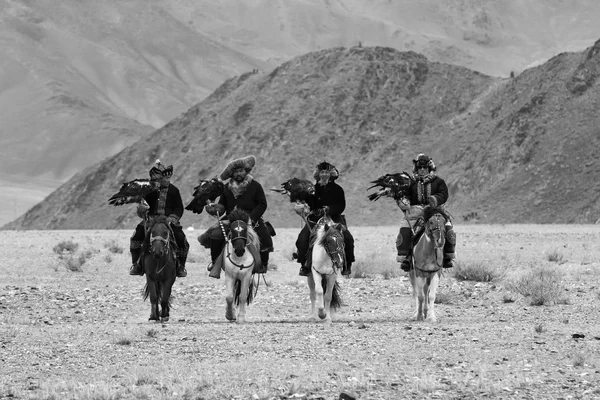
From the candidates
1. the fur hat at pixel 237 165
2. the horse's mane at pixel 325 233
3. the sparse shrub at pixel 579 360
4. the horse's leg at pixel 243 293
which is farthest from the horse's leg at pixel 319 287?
the sparse shrub at pixel 579 360

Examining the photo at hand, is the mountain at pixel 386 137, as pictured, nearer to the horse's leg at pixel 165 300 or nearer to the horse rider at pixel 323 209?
the horse rider at pixel 323 209

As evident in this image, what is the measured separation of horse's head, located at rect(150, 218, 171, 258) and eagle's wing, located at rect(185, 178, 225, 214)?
0.60 metres

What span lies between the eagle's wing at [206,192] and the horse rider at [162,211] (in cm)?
25

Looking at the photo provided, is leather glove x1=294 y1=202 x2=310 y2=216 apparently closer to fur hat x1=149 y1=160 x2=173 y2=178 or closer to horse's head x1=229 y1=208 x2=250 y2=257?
horse's head x1=229 y1=208 x2=250 y2=257

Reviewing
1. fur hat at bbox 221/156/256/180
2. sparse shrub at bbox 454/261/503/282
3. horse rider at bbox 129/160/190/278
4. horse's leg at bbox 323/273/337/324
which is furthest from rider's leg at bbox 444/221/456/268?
sparse shrub at bbox 454/261/503/282

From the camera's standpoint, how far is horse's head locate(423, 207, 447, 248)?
17.2 metres

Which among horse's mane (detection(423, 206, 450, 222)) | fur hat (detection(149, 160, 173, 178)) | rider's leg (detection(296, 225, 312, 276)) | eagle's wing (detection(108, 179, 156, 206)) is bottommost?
rider's leg (detection(296, 225, 312, 276))

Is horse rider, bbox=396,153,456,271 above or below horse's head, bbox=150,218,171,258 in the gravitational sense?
above

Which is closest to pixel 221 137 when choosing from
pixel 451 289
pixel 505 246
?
pixel 505 246

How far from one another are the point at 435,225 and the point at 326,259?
1.57 metres

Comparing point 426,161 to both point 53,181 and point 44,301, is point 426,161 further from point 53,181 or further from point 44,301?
point 53,181

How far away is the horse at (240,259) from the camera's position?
1689 centimetres

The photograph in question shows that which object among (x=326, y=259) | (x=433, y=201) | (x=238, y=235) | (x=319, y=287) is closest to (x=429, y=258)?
(x=433, y=201)

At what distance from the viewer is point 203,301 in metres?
22.9
